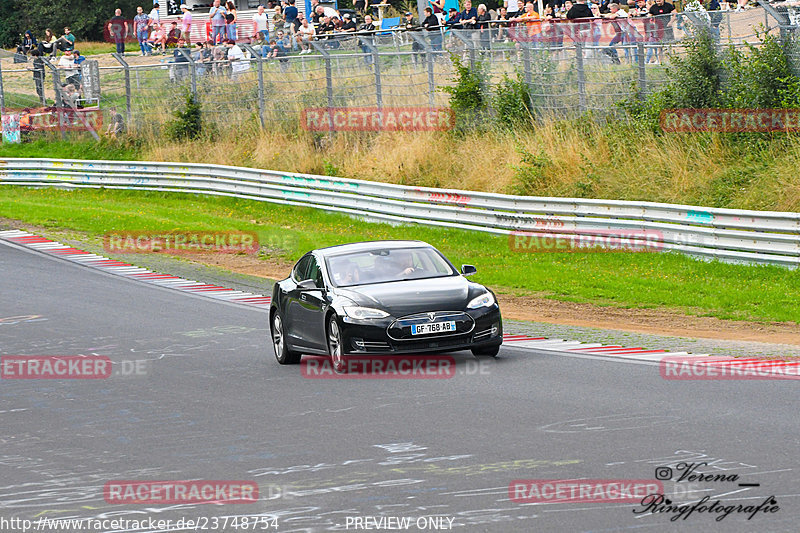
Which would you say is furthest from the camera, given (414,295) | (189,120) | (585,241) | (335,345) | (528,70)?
(189,120)

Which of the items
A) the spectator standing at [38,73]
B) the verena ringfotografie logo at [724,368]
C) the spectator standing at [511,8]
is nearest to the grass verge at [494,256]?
the verena ringfotografie logo at [724,368]

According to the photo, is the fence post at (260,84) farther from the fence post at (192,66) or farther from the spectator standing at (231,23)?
the spectator standing at (231,23)

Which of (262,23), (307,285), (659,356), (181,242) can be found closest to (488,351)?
(659,356)

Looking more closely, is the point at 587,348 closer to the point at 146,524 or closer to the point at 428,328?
the point at 428,328

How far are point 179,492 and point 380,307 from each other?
16.1ft

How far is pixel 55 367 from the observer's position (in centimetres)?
1378

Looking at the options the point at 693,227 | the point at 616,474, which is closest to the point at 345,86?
the point at 693,227

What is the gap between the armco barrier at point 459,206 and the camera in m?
18.8

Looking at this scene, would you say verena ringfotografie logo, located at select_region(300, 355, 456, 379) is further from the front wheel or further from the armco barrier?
the armco barrier

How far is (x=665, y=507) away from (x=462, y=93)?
74.7 feet

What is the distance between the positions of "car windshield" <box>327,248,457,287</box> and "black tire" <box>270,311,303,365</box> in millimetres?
1010

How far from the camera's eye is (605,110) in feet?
83.7

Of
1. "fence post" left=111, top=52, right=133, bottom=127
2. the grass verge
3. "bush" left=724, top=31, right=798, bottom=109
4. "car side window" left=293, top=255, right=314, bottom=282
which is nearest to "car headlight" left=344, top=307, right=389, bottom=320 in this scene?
"car side window" left=293, top=255, right=314, bottom=282

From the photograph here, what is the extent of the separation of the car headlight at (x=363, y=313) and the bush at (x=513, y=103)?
51.0 feet
